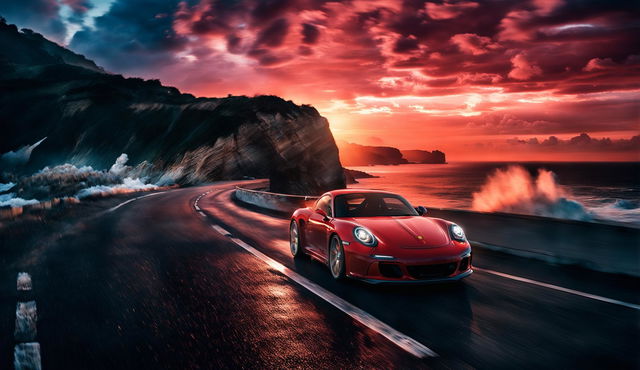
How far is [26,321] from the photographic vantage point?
4926 millimetres

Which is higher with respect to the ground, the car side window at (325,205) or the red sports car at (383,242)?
the car side window at (325,205)

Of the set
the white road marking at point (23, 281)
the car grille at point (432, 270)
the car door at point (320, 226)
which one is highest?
the car door at point (320, 226)

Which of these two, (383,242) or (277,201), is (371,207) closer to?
(383,242)

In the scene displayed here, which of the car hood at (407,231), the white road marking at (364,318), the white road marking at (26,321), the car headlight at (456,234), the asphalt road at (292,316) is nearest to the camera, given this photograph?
the asphalt road at (292,316)

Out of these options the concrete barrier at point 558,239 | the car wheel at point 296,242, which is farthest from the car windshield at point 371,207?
the concrete barrier at point 558,239

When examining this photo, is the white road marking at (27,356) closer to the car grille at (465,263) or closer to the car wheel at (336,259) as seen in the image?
the car wheel at (336,259)

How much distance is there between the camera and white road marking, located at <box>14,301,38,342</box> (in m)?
4.42

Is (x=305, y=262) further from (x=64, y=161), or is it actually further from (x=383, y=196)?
(x=64, y=161)

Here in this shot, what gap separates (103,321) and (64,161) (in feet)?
296

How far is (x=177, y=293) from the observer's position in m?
6.14

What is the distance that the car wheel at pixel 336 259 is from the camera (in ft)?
22.2

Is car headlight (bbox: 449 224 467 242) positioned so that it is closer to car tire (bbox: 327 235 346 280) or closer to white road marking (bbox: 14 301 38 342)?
car tire (bbox: 327 235 346 280)

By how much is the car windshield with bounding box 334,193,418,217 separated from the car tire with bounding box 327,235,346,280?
1.74 feet

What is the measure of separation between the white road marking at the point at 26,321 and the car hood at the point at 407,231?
3931mm
